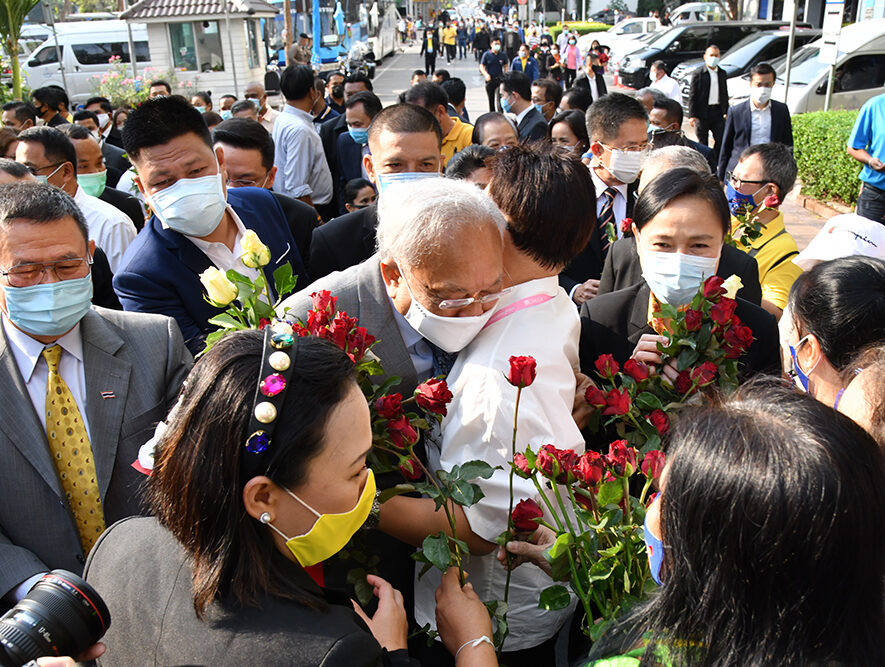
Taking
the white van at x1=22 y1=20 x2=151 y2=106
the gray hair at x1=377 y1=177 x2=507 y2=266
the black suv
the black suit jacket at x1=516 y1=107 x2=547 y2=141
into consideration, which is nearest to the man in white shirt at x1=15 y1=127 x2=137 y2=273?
the gray hair at x1=377 y1=177 x2=507 y2=266

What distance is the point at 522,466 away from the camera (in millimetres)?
1598

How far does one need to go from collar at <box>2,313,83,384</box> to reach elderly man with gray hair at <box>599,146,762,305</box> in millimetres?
2064

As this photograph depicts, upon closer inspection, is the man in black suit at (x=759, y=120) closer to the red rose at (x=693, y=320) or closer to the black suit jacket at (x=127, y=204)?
the black suit jacket at (x=127, y=204)

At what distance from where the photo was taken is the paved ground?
9.66m

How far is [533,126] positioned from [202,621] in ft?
21.2

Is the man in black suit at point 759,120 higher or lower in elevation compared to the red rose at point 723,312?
lower

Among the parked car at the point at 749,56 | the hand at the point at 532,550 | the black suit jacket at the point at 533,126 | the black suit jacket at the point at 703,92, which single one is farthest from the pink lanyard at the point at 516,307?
the parked car at the point at 749,56

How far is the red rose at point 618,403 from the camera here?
6.17 ft

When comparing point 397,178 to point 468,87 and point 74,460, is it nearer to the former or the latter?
point 74,460

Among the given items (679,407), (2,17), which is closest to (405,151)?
(679,407)

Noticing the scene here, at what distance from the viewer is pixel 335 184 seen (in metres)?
7.29

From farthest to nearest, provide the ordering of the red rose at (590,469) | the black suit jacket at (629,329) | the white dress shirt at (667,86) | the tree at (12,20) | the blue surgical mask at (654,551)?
the tree at (12,20) → the white dress shirt at (667,86) → the black suit jacket at (629,329) → the red rose at (590,469) → the blue surgical mask at (654,551)

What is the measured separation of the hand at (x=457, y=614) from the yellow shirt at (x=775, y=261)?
241cm

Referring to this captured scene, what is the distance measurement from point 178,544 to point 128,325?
1.07 m
